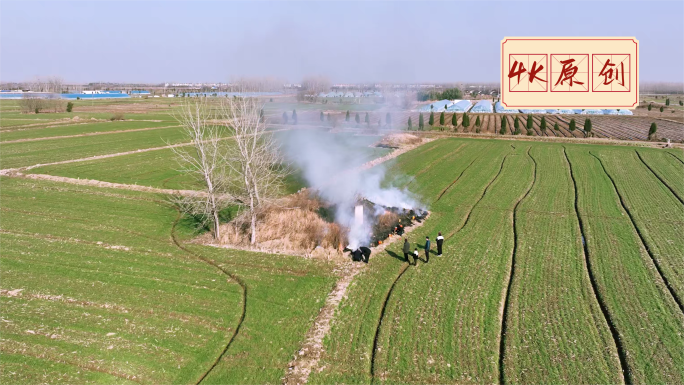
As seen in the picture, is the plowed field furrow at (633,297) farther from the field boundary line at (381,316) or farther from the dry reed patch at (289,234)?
the dry reed patch at (289,234)

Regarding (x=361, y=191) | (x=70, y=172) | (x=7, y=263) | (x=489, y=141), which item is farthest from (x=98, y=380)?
(x=489, y=141)

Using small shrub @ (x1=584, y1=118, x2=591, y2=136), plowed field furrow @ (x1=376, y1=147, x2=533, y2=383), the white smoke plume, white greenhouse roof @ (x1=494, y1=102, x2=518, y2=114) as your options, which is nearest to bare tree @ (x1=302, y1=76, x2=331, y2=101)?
the white smoke plume

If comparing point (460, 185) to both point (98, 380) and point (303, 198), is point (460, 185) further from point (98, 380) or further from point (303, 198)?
point (98, 380)

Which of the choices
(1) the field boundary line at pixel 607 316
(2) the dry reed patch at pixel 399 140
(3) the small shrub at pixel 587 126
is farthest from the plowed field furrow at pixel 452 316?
(3) the small shrub at pixel 587 126

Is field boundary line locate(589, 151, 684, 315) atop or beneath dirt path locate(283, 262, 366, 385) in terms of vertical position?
atop

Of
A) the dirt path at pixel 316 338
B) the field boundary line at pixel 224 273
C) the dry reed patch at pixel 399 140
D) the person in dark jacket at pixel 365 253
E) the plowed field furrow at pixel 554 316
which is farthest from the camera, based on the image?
the dry reed patch at pixel 399 140

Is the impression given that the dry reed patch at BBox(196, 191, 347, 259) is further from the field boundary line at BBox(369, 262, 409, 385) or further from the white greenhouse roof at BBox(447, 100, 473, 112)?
the white greenhouse roof at BBox(447, 100, 473, 112)
